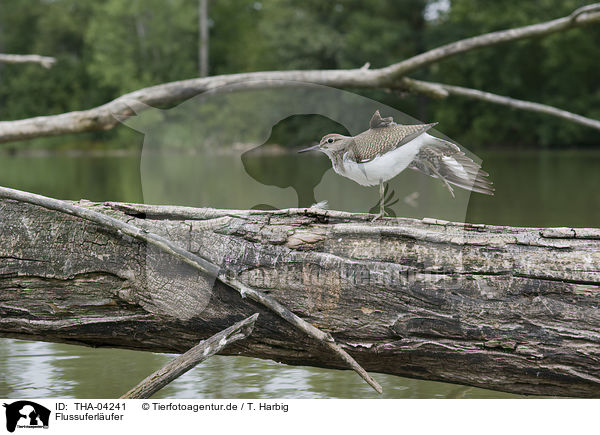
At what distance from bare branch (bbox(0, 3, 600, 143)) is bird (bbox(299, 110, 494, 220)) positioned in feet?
8.98

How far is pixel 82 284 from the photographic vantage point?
7.98 feet

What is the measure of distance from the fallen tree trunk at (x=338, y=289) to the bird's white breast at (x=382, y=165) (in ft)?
1.58

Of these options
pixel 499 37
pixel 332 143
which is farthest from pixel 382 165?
pixel 499 37

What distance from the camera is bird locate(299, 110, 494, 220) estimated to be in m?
1.76

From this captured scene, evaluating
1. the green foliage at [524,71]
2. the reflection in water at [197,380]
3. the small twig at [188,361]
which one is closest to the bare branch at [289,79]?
the reflection in water at [197,380]

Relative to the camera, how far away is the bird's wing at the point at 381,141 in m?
1.75

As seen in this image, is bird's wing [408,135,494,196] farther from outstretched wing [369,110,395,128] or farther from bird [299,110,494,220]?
outstretched wing [369,110,395,128]

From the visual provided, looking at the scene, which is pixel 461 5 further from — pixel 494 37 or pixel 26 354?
pixel 26 354

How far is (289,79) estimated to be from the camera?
4.63 meters

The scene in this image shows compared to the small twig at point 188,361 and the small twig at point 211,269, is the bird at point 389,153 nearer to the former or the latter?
the small twig at point 211,269
